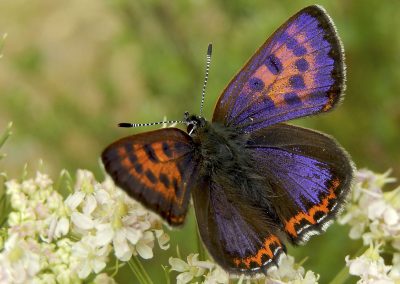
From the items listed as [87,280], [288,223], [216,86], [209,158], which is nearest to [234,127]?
[209,158]

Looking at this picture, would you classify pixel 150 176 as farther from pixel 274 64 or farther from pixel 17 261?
pixel 274 64

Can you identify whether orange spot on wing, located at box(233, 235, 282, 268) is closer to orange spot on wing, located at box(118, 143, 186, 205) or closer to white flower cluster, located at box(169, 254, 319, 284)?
white flower cluster, located at box(169, 254, 319, 284)

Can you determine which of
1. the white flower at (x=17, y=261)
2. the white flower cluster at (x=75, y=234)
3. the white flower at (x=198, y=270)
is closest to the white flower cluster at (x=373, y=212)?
the white flower at (x=198, y=270)

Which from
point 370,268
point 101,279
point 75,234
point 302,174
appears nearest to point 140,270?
point 101,279

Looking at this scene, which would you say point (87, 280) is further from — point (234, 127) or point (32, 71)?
point (32, 71)

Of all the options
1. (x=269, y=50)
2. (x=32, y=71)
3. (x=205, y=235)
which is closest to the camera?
(x=205, y=235)

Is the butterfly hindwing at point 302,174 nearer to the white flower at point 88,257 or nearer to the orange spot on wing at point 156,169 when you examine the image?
the orange spot on wing at point 156,169
